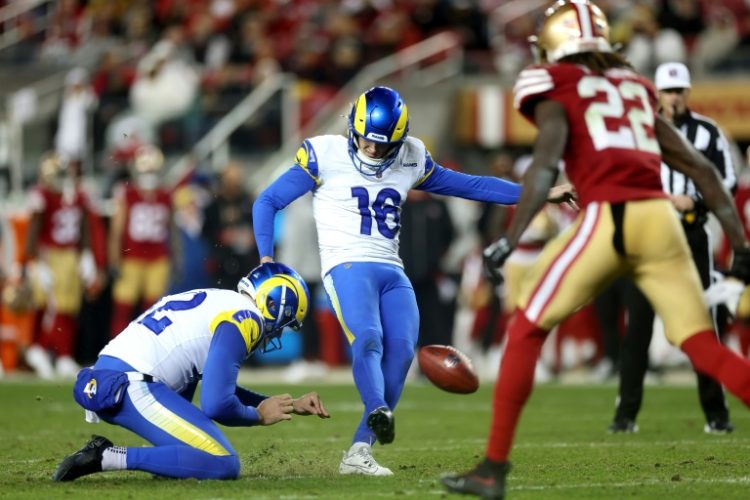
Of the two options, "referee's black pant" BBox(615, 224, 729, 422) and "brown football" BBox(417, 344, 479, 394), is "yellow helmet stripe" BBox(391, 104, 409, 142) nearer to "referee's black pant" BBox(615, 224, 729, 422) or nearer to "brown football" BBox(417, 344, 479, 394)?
"brown football" BBox(417, 344, 479, 394)

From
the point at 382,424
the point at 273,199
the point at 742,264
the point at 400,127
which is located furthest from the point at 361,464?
the point at 742,264

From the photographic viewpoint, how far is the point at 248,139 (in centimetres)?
1593

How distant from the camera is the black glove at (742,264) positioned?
520cm

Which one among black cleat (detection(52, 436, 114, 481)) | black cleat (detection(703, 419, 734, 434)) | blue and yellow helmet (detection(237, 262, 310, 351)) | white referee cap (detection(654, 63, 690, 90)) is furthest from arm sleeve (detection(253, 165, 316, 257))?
black cleat (detection(703, 419, 734, 434))

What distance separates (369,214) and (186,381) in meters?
1.20

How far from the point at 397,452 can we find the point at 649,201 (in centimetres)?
286

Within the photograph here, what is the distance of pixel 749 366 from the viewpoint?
5.06m

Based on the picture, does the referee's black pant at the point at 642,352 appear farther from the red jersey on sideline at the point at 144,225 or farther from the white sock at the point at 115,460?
the red jersey on sideline at the point at 144,225

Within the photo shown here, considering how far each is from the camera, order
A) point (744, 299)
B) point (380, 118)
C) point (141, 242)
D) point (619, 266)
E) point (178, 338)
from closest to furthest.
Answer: point (619, 266) < point (178, 338) < point (380, 118) < point (744, 299) < point (141, 242)

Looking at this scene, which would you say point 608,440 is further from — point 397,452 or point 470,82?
point 470,82

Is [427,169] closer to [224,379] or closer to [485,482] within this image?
[224,379]

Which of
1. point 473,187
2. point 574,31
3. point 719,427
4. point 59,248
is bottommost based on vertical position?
point 719,427

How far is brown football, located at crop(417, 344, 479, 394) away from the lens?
20.6 ft

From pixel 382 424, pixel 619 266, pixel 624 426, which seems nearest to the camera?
pixel 619 266
